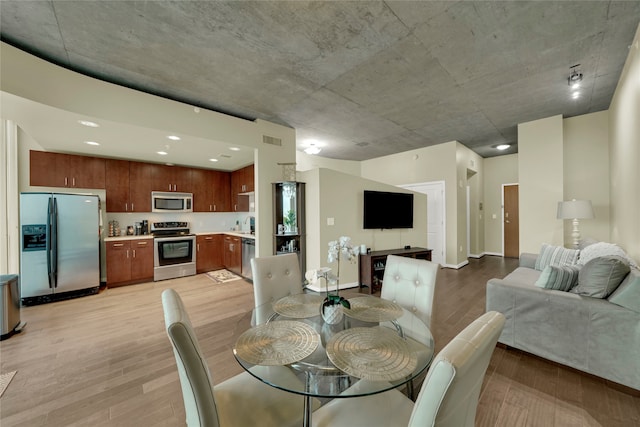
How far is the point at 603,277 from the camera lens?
1.89 metres

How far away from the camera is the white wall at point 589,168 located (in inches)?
161

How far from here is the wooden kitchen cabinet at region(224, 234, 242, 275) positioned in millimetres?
4977

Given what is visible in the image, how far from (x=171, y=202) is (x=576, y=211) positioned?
23.4 ft

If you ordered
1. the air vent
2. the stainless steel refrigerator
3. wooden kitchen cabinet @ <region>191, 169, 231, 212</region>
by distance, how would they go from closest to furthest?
the stainless steel refrigerator, the air vent, wooden kitchen cabinet @ <region>191, 169, 231, 212</region>

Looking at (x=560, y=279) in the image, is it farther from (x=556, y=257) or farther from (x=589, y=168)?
(x=589, y=168)

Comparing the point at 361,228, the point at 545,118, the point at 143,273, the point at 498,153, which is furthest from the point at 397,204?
the point at 143,273

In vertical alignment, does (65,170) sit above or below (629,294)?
above

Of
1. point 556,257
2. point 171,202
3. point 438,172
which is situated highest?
point 438,172

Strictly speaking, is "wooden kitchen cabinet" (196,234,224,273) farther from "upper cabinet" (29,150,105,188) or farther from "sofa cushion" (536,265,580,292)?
"sofa cushion" (536,265,580,292)

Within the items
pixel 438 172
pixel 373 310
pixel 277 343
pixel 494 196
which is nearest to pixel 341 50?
pixel 373 310

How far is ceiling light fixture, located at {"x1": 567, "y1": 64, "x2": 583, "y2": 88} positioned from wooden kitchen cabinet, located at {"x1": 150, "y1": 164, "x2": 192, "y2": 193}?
21.0ft

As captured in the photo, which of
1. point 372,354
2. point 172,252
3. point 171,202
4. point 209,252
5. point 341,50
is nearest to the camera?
point 372,354

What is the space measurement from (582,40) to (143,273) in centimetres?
688

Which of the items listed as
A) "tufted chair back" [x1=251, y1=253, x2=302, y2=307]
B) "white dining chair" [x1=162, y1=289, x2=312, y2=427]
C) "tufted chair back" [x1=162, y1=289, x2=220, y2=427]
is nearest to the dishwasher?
"tufted chair back" [x1=251, y1=253, x2=302, y2=307]
